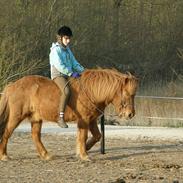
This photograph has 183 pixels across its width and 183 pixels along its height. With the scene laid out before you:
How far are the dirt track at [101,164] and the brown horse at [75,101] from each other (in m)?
0.51

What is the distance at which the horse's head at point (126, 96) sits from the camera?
11102mm

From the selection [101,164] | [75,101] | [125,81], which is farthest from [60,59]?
[101,164]

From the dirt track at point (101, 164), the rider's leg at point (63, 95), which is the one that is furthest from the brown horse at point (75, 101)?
the dirt track at point (101, 164)

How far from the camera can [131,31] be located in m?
35.8

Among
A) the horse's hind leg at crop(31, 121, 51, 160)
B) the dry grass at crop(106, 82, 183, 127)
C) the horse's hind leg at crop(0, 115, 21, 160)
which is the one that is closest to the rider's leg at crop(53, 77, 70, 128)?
the horse's hind leg at crop(31, 121, 51, 160)

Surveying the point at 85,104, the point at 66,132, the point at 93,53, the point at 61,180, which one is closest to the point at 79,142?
the point at 85,104

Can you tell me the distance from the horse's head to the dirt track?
2.98 feet

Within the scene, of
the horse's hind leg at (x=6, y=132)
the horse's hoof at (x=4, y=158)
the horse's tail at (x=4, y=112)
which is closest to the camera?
the horse's hoof at (x=4, y=158)

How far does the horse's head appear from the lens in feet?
36.4

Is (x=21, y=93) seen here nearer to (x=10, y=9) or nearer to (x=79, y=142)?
(x=79, y=142)

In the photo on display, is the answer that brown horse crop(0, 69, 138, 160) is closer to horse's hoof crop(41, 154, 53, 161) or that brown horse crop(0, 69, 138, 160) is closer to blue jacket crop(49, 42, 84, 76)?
horse's hoof crop(41, 154, 53, 161)

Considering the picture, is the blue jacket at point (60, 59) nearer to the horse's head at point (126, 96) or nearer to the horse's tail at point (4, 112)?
the horse's head at point (126, 96)

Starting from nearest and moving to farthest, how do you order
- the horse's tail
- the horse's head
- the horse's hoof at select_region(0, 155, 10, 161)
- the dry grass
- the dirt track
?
the dirt track → the horse's head → the horse's hoof at select_region(0, 155, 10, 161) → the horse's tail → the dry grass

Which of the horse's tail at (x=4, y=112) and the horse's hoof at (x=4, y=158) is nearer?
the horse's hoof at (x=4, y=158)
